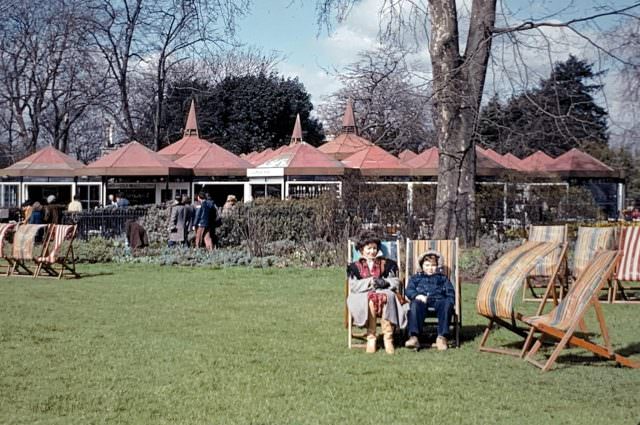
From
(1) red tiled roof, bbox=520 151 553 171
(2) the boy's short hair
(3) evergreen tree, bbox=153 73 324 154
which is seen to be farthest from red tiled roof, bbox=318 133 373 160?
(2) the boy's short hair

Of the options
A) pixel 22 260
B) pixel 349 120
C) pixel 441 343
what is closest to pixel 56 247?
pixel 22 260

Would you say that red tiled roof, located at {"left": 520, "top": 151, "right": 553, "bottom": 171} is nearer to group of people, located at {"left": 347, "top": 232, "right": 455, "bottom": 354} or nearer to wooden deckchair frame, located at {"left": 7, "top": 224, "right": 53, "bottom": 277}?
wooden deckchair frame, located at {"left": 7, "top": 224, "right": 53, "bottom": 277}

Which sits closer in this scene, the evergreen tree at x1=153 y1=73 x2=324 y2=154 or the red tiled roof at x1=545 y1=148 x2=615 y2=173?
the red tiled roof at x1=545 y1=148 x2=615 y2=173

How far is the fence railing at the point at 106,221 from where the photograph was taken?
78.7ft

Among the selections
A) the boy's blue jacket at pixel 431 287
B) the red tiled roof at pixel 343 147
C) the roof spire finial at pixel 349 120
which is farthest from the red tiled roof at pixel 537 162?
the boy's blue jacket at pixel 431 287

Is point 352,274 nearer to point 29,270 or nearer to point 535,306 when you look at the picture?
point 535,306

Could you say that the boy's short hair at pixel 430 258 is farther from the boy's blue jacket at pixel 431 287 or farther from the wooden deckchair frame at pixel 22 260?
the wooden deckchair frame at pixel 22 260

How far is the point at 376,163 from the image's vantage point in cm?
3316

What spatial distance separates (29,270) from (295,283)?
18.6ft

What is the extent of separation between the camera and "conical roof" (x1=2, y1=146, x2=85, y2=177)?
110ft

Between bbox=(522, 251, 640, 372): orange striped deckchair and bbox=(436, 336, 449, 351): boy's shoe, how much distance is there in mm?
929

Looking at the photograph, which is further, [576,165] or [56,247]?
[576,165]

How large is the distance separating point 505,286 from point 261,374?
2577 millimetres

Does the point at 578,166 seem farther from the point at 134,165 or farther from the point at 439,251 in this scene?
the point at 439,251
